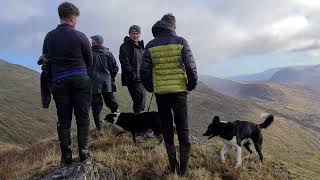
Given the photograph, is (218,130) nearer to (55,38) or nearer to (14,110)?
(55,38)

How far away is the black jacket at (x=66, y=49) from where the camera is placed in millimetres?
8656

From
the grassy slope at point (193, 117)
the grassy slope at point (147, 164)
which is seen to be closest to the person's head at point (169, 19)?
the grassy slope at point (147, 164)

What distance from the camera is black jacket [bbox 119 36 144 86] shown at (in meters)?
12.3

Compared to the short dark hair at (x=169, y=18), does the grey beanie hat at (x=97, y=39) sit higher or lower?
lower

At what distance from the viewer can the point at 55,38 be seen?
8703mm

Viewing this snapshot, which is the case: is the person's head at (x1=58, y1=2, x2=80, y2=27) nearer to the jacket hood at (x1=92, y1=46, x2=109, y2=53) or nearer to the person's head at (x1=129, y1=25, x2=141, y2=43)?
the person's head at (x1=129, y1=25, x2=141, y2=43)

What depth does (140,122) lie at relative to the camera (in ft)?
41.0

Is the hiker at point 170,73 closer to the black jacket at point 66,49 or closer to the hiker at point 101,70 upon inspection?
the black jacket at point 66,49

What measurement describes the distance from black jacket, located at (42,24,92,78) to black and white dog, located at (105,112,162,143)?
12.4 feet

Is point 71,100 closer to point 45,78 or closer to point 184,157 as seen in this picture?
point 45,78

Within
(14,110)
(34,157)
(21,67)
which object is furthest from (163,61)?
(21,67)

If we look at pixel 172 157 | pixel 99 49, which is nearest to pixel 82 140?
pixel 172 157

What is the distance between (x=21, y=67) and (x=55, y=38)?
151 meters

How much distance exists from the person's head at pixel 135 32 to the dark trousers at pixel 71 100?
11.6ft
